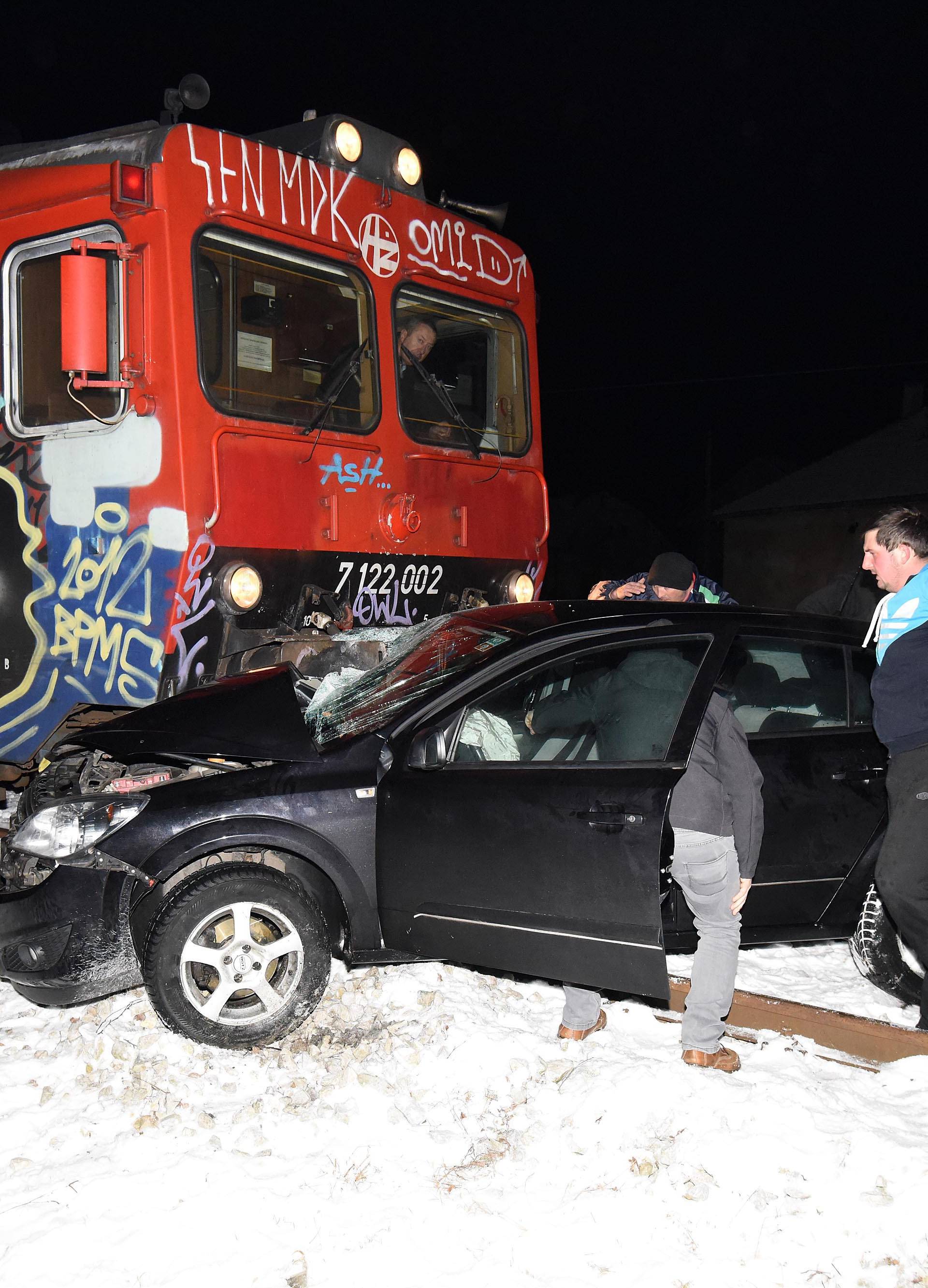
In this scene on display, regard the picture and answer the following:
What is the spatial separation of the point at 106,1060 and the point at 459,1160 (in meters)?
1.46

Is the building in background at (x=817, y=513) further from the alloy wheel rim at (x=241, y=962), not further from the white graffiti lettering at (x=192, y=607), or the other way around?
the alloy wheel rim at (x=241, y=962)

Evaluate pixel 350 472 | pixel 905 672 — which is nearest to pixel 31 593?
pixel 350 472

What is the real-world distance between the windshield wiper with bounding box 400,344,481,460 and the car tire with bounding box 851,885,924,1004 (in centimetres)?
354

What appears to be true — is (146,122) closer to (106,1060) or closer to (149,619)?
(149,619)

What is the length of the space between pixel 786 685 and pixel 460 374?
3185 millimetres

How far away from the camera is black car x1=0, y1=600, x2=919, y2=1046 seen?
13.1 ft

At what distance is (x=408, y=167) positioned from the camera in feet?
21.6

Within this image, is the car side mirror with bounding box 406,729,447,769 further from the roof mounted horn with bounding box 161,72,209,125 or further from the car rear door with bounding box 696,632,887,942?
the roof mounted horn with bounding box 161,72,209,125

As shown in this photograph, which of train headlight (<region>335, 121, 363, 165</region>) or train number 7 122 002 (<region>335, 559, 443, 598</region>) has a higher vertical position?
train headlight (<region>335, 121, 363, 165</region>)

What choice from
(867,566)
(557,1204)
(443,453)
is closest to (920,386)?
(443,453)

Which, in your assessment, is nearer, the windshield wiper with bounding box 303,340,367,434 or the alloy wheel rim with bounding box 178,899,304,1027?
the alloy wheel rim with bounding box 178,899,304,1027

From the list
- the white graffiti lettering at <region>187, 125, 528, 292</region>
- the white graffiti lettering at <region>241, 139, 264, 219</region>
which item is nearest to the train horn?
the white graffiti lettering at <region>187, 125, 528, 292</region>

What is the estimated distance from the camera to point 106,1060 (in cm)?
420

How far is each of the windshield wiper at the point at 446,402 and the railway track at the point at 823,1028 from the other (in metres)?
3.58
